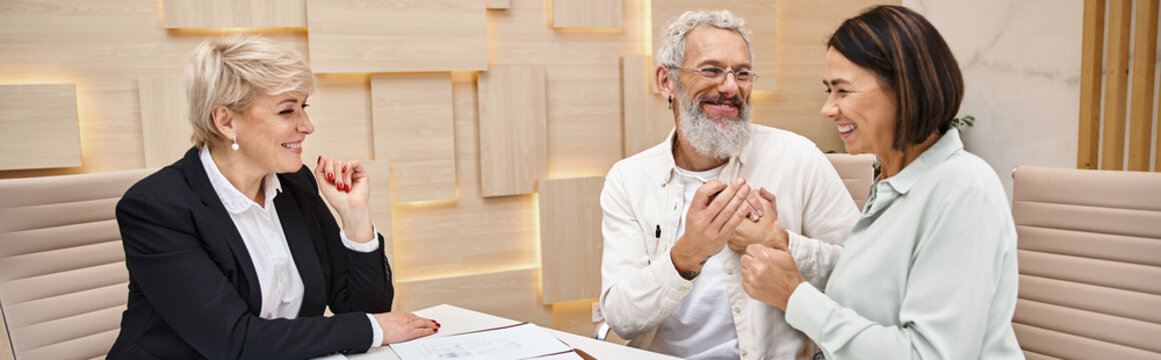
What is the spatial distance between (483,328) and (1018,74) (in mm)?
3099

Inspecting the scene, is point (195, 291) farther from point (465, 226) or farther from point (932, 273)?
point (465, 226)

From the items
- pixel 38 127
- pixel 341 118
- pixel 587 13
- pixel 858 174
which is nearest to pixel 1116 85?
pixel 858 174

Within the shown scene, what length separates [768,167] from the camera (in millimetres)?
2189

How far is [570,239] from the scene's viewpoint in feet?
12.3

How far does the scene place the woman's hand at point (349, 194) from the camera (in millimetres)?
2102

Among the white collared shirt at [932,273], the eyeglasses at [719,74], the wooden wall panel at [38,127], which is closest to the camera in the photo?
the white collared shirt at [932,273]

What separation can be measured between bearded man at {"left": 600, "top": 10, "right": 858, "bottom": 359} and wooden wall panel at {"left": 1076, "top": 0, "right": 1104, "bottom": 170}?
1.73 metres

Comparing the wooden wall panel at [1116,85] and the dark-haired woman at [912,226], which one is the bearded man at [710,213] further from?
the wooden wall panel at [1116,85]

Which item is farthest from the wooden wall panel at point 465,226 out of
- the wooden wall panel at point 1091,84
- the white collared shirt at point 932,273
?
the wooden wall panel at point 1091,84

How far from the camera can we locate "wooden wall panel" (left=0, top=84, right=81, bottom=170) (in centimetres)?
284

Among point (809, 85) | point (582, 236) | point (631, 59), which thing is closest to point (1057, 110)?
point (809, 85)

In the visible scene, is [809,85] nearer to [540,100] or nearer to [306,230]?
[540,100]

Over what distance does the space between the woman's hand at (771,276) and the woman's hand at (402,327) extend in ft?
2.52

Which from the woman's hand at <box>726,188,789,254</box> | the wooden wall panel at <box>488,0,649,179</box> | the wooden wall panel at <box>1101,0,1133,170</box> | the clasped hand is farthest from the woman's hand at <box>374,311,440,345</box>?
the wooden wall panel at <box>1101,0,1133,170</box>
